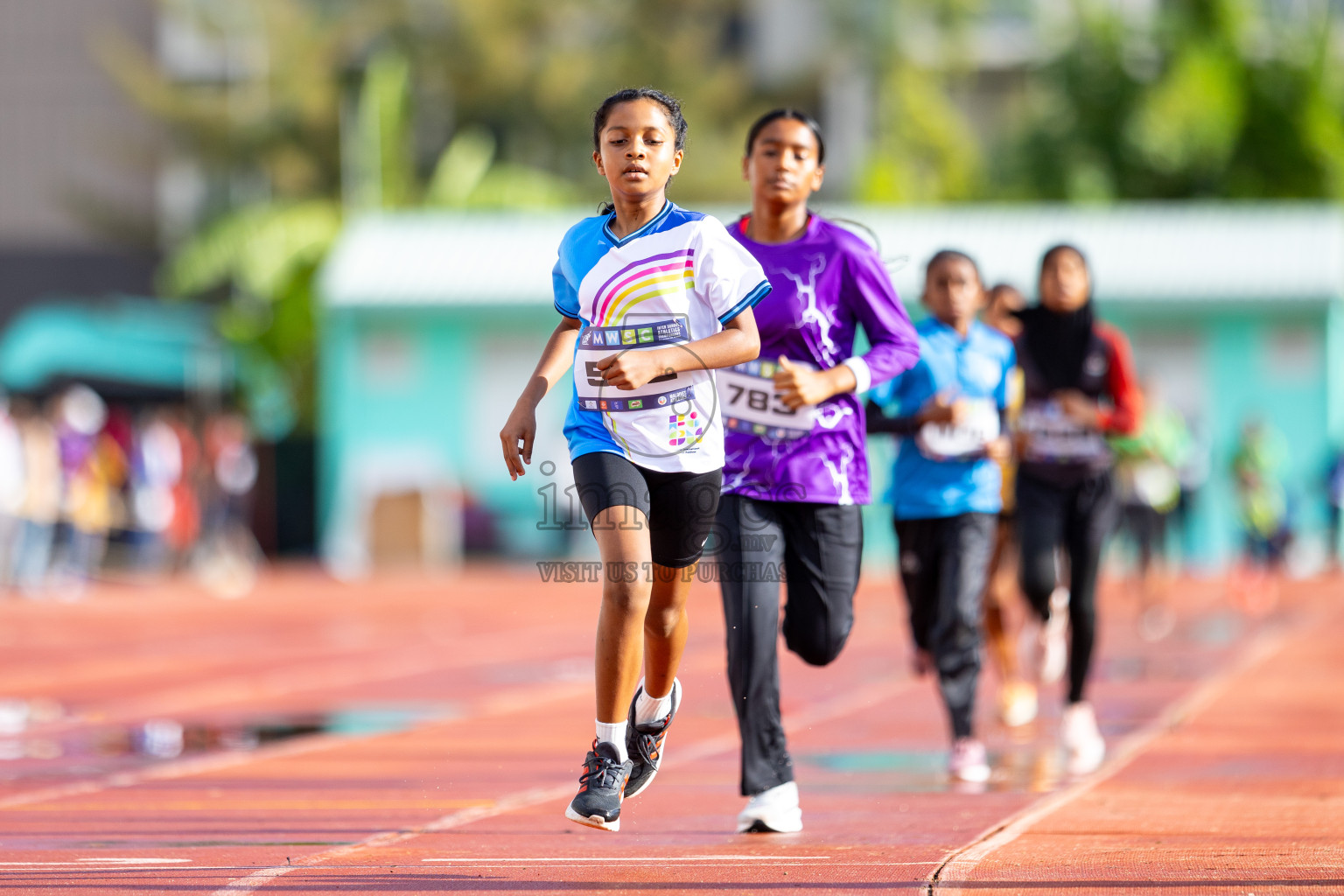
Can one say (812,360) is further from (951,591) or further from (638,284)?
(951,591)

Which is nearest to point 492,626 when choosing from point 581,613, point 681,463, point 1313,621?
point 581,613

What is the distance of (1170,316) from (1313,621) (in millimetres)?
9988

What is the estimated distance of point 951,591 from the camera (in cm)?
727

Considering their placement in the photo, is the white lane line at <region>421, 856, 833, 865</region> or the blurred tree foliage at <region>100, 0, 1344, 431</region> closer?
the white lane line at <region>421, 856, 833, 865</region>

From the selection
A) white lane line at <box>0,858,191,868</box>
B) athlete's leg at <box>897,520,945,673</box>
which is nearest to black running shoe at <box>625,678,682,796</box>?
white lane line at <box>0,858,191,868</box>

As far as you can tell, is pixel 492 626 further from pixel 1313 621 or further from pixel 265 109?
pixel 265 109

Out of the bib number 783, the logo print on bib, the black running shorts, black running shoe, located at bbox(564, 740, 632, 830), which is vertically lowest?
black running shoe, located at bbox(564, 740, 632, 830)

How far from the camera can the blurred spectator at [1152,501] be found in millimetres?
15117

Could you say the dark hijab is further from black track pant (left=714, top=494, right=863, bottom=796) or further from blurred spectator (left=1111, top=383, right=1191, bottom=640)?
blurred spectator (left=1111, top=383, right=1191, bottom=640)

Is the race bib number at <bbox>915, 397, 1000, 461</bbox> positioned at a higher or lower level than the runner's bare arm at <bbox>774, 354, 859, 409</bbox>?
lower

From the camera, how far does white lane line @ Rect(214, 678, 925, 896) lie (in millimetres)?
4984

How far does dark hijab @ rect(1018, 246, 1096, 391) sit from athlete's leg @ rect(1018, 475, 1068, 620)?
410 millimetres

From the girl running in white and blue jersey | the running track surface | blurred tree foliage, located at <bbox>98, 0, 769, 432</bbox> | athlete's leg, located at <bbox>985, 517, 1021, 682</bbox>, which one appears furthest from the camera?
blurred tree foliage, located at <bbox>98, 0, 769, 432</bbox>

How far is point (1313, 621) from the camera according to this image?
15641mm
